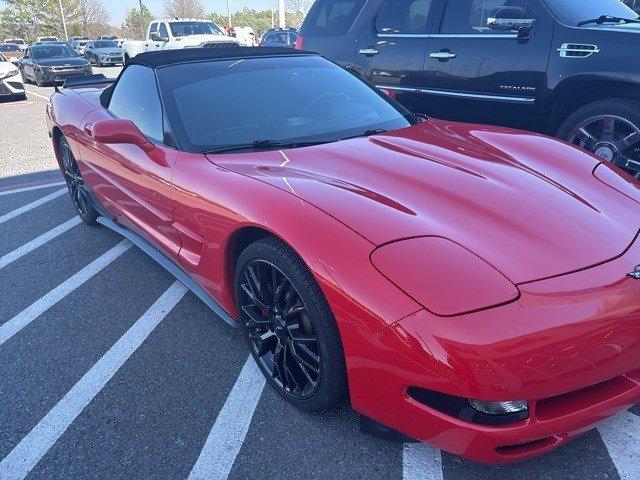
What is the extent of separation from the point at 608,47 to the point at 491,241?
276 cm

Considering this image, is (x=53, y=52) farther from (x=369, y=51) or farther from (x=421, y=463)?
(x=421, y=463)

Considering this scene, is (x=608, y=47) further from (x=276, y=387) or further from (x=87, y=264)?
(x=87, y=264)

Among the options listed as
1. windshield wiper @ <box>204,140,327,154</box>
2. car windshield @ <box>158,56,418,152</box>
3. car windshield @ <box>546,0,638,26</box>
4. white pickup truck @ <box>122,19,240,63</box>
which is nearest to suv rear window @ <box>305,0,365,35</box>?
car windshield @ <box>546,0,638,26</box>

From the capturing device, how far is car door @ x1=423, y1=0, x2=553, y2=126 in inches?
156

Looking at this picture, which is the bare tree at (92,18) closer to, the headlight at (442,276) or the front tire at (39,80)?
the front tire at (39,80)

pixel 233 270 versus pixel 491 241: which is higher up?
pixel 491 241

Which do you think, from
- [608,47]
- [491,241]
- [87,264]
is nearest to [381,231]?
[491,241]

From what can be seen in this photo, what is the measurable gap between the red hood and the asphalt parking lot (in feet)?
2.50

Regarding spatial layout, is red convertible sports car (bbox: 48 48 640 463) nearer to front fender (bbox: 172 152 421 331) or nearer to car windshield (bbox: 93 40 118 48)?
front fender (bbox: 172 152 421 331)

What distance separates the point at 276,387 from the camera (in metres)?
2.19

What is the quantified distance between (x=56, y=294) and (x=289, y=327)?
1.94 m

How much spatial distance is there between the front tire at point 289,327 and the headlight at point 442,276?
1.01ft

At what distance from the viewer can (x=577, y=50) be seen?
3.75 m

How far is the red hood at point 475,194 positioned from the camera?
1.70 metres
